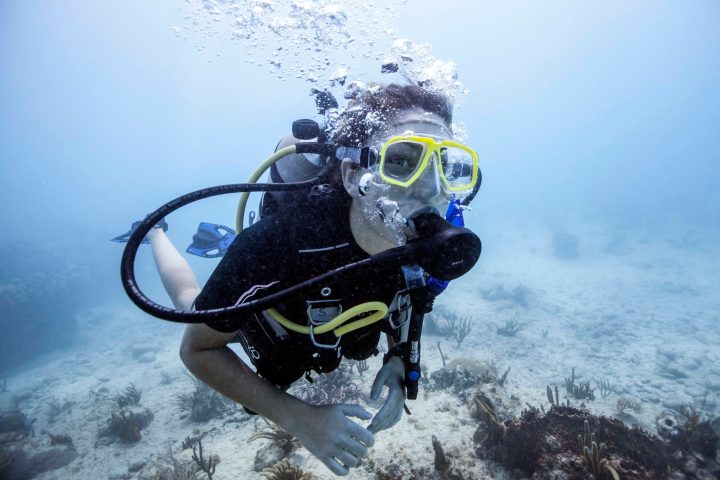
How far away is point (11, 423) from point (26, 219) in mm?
79594

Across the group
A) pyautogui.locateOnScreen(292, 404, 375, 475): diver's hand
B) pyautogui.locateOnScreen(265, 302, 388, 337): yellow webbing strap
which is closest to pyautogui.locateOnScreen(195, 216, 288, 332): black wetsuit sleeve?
pyautogui.locateOnScreen(265, 302, 388, 337): yellow webbing strap

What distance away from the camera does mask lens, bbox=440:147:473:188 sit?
243cm

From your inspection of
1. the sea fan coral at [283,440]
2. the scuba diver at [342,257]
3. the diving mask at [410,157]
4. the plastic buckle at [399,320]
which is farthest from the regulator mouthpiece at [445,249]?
the sea fan coral at [283,440]

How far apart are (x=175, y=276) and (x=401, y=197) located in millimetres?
3497

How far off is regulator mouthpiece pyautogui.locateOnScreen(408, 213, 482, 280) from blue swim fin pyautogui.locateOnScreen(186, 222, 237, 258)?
475 centimetres

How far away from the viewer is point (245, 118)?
144 meters

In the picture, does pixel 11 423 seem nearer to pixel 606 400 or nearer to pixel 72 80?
pixel 606 400

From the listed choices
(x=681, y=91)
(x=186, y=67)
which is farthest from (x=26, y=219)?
(x=681, y=91)

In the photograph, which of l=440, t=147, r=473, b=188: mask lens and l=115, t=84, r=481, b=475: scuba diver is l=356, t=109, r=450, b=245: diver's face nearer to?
l=115, t=84, r=481, b=475: scuba diver

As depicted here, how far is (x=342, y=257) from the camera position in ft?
7.44

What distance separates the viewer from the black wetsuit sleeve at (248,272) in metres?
1.87

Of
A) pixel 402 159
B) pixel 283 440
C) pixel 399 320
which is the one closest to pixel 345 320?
pixel 399 320

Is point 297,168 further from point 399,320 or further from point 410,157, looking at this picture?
point 399,320

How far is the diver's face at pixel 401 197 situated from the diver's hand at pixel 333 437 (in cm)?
116
